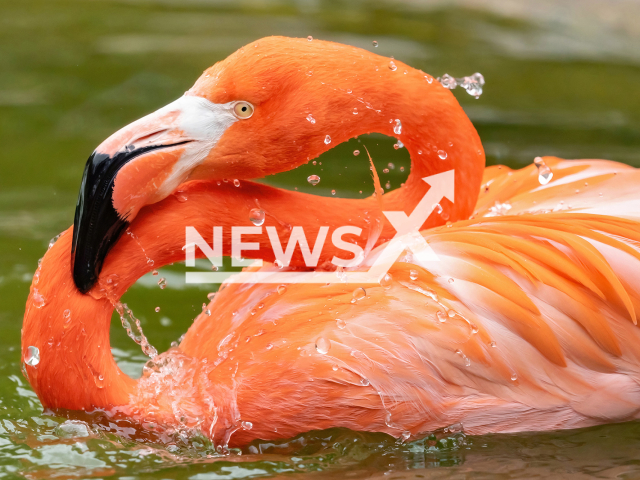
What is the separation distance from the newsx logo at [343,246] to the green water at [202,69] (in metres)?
0.74

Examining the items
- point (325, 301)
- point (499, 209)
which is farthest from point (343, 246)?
point (499, 209)

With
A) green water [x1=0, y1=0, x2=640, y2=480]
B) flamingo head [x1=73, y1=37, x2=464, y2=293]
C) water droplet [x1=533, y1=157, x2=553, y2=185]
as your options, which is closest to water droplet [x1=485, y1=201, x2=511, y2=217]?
water droplet [x1=533, y1=157, x2=553, y2=185]

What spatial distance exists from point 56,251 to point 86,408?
479 millimetres

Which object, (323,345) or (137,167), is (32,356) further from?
(323,345)

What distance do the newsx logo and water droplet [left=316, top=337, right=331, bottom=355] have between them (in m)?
0.21

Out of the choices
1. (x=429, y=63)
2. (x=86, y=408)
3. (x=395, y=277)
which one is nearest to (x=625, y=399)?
(x=395, y=277)

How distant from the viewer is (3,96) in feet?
17.4

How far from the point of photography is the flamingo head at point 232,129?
2.28 metres

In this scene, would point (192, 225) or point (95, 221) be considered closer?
point (95, 221)

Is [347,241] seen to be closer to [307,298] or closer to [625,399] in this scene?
[307,298]

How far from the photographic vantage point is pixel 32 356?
235 cm

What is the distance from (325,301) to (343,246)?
0.28 m

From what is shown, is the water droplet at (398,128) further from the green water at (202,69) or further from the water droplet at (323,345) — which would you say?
the green water at (202,69)

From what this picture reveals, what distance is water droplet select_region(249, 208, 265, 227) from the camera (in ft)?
8.09
